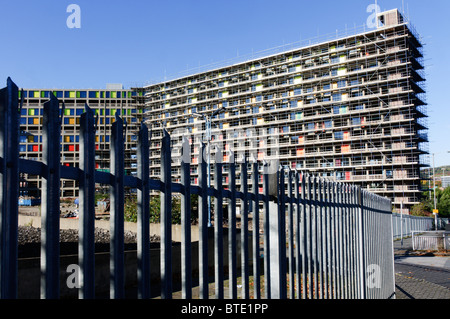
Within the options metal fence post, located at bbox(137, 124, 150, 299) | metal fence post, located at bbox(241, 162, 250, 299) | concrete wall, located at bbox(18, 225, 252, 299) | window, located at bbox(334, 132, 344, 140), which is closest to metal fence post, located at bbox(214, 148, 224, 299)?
metal fence post, located at bbox(241, 162, 250, 299)

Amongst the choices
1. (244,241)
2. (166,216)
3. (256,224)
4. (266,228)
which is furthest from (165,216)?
(266,228)

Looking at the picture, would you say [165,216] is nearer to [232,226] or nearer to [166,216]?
[166,216]

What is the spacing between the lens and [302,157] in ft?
202

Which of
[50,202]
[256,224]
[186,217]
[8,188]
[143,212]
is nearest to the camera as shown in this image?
[8,188]

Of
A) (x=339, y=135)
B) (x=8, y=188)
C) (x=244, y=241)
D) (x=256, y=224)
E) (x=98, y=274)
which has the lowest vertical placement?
(x=98, y=274)

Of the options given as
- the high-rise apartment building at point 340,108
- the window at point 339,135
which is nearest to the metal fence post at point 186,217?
the high-rise apartment building at point 340,108

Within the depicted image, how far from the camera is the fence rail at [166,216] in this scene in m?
1.38

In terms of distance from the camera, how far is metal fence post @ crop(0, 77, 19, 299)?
1339mm

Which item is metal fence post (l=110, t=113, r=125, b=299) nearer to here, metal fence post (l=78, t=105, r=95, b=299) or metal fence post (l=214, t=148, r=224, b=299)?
metal fence post (l=78, t=105, r=95, b=299)

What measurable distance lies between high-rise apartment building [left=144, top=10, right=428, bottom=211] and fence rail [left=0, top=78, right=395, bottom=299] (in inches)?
1656

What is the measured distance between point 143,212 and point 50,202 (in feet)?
1.74

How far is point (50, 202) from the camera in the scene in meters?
1.54

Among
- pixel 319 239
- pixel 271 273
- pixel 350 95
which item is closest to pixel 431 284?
pixel 319 239
